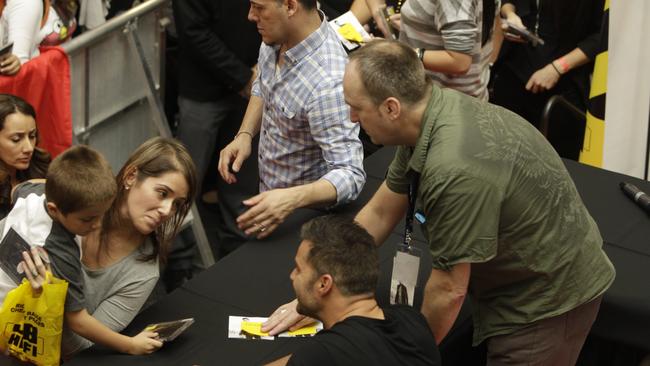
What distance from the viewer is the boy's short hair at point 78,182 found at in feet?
9.12

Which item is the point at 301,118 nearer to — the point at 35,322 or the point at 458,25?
the point at 458,25

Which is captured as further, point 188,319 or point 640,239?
point 640,239

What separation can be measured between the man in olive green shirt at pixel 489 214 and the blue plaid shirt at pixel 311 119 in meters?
0.50

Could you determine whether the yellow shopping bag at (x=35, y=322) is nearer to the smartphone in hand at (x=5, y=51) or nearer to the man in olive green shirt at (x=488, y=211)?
the man in olive green shirt at (x=488, y=211)

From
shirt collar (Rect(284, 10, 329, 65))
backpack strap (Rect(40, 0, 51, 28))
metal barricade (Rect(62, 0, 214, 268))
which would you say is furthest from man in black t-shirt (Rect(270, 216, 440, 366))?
backpack strap (Rect(40, 0, 51, 28))

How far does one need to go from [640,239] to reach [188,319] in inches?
68.0

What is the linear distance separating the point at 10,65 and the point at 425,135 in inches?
87.2

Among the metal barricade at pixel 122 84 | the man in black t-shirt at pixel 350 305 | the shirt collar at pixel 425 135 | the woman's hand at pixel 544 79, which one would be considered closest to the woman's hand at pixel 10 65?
the metal barricade at pixel 122 84

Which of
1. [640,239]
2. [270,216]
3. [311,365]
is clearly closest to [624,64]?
[640,239]

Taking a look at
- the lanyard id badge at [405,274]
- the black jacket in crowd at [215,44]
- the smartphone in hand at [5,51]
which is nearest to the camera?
the lanyard id badge at [405,274]

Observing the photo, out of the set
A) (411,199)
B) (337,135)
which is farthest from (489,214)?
(337,135)

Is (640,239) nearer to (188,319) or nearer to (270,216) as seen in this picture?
(270,216)

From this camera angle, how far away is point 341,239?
2637 millimetres

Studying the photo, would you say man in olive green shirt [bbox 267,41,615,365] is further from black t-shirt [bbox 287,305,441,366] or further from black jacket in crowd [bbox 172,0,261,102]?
black jacket in crowd [bbox 172,0,261,102]
